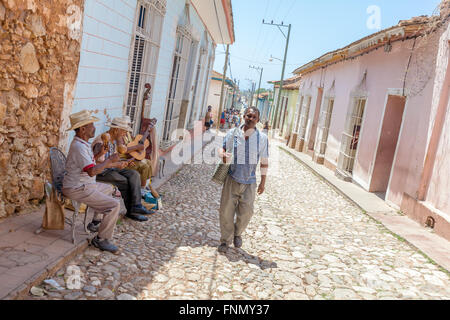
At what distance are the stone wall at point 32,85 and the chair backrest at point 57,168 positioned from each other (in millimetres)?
364

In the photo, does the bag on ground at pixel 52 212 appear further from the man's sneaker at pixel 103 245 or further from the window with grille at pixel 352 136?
the window with grille at pixel 352 136

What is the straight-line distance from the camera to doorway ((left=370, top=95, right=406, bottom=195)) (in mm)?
8688

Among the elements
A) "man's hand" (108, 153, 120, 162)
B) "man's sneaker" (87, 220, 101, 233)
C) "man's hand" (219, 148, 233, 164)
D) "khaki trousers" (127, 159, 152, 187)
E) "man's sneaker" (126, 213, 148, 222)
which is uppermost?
"man's hand" (219, 148, 233, 164)

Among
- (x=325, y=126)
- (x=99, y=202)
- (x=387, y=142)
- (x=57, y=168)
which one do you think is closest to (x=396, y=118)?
(x=387, y=142)

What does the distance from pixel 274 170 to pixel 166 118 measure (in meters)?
3.17

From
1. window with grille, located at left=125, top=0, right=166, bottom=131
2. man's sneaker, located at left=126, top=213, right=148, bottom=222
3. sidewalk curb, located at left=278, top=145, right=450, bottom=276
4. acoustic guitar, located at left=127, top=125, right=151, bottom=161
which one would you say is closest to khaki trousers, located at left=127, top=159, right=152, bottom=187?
acoustic guitar, located at left=127, top=125, right=151, bottom=161

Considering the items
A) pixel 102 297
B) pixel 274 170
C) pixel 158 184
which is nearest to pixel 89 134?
pixel 102 297

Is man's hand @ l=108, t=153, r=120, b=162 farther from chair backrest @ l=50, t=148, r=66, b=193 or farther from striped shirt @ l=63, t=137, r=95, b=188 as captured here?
chair backrest @ l=50, t=148, r=66, b=193

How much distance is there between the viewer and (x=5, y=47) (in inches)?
128

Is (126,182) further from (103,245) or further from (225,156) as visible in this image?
(225,156)

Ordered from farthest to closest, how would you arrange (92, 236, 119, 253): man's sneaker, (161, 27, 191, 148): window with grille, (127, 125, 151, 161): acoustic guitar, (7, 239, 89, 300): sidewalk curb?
(161, 27, 191, 148): window with grille
(127, 125, 151, 161): acoustic guitar
(92, 236, 119, 253): man's sneaker
(7, 239, 89, 300): sidewalk curb

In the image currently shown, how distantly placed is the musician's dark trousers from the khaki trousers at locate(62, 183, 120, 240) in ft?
2.77
